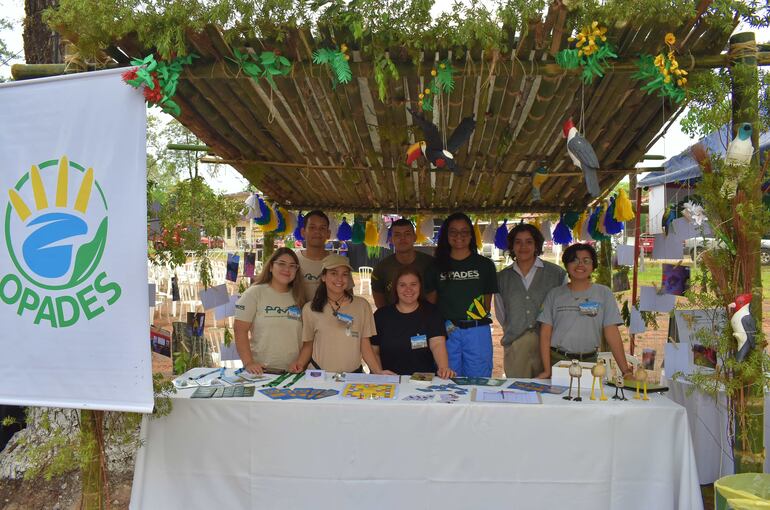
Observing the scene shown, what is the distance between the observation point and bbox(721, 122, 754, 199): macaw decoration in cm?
215

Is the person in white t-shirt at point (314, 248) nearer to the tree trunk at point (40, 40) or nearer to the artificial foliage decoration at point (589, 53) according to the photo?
the tree trunk at point (40, 40)

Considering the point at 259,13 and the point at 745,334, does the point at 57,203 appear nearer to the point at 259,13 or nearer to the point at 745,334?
the point at 259,13

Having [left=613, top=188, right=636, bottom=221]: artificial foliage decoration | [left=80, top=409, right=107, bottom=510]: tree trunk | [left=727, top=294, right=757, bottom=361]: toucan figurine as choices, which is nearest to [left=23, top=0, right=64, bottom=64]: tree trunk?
[left=80, top=409, right=107, bottom=510]: tree trunk

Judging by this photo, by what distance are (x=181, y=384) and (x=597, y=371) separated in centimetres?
206

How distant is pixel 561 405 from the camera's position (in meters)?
2.39

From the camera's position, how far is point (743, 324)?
2.15 m

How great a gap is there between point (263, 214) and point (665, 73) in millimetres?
3966

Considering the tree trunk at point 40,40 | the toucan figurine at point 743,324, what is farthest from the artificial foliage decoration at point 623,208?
the tree trunk at point 40,40

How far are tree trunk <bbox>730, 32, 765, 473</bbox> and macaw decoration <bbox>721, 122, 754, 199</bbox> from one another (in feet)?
0.20

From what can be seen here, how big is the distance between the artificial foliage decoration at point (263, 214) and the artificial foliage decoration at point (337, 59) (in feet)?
10.4

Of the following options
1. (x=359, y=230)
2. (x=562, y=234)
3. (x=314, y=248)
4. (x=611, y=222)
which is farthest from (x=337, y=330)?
(x=562, y=234)

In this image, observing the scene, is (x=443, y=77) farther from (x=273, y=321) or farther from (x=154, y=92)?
(x=273, y=321)

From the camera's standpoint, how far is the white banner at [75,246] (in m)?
2.16

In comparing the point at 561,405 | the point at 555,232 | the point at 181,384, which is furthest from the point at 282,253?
the point at 555,232
